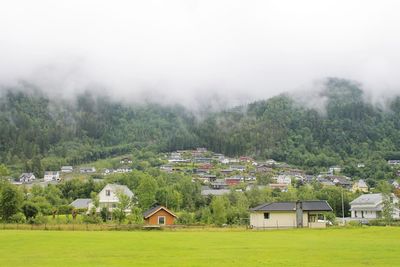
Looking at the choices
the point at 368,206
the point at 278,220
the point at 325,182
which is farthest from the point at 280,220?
the point at 325,182

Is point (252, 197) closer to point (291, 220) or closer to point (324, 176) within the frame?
point (291, 220)

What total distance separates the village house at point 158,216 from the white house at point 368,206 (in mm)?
45584

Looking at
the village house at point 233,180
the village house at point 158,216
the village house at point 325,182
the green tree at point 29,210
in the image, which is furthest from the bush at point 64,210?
the village house at point 233,180

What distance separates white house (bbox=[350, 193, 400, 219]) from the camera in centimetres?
9906

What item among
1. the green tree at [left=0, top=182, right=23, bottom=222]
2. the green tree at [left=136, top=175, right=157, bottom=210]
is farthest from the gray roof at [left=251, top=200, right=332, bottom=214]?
the green tree at [left=0, top=182, right=23, bottom=222]

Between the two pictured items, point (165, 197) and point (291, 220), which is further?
point (165, 197)

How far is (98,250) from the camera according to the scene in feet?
97.0

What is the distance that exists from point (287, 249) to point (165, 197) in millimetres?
59529

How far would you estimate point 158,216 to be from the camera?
70.8m

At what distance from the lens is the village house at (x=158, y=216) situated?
70.4 m

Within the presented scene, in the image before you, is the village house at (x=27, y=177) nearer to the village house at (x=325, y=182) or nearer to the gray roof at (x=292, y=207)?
the village house at (x=325, y=182)

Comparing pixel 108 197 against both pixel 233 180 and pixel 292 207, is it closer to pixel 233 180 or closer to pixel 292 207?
pixel 292 207

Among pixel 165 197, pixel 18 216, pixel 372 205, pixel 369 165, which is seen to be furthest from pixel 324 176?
pixel 18 216

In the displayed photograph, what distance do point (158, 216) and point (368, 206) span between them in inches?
1966
